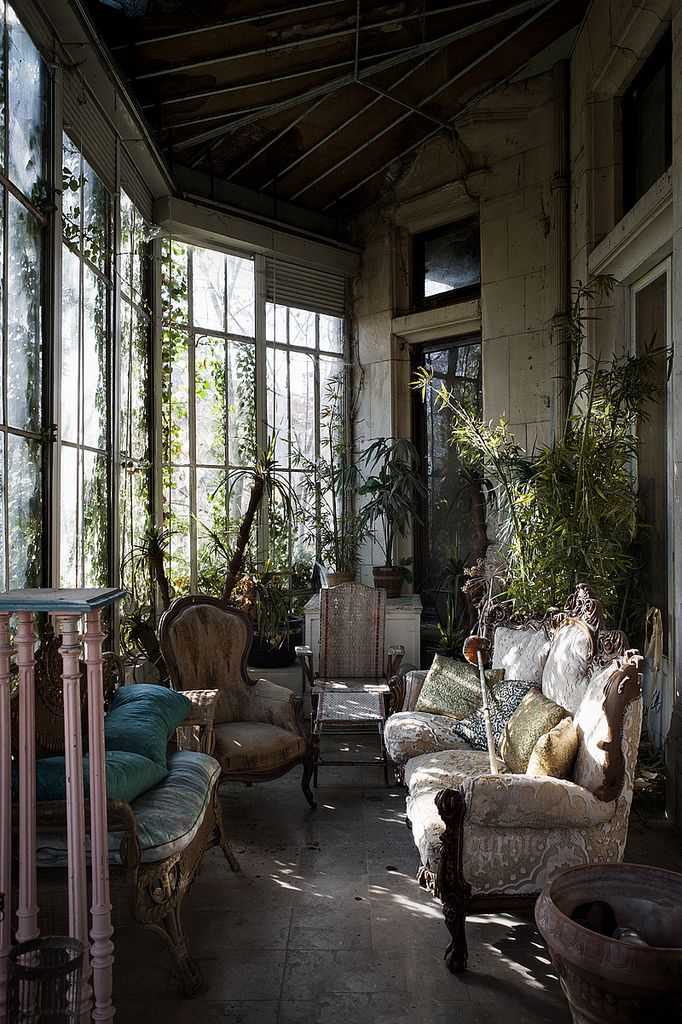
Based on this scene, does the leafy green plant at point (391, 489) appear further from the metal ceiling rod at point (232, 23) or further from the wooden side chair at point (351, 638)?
the metal ceiling rod at point (232, 23)

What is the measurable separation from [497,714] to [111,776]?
186 centimetres

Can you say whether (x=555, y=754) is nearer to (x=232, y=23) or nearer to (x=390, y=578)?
(x=390, y=578)

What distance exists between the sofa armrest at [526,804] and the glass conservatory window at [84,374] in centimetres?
223

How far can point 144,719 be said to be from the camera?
2.99 metres

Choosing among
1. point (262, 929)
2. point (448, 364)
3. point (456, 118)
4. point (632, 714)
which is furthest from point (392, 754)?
point (456, 118)

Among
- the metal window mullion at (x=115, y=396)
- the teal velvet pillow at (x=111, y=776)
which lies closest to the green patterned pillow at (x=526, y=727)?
the teal velvet pillow at (x=111, y=776)

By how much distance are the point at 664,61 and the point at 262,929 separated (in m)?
4.82

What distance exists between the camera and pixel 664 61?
14.2 ft

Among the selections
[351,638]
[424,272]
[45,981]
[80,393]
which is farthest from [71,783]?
[424,272]

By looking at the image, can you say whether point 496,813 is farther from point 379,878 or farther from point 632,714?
point 379,878

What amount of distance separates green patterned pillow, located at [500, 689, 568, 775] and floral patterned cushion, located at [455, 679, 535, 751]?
16cm

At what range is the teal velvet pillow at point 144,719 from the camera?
2.81m

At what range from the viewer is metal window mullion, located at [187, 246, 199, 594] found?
19.5 feet

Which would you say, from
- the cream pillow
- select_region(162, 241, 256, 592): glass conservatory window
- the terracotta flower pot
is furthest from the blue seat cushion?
the terracotta flower pot
